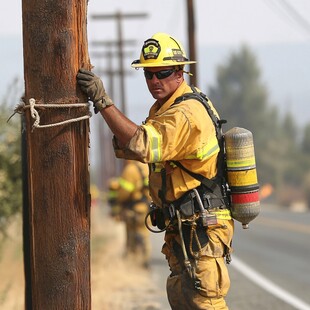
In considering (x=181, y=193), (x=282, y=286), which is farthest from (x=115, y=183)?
(x=181, y=193)

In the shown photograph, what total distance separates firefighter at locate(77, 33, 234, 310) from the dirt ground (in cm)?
344

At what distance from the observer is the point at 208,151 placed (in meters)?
5.97

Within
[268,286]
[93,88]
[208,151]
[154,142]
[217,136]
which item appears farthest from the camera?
[268,286]

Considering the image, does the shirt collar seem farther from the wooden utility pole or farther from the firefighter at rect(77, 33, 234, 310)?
the wooden utility pole

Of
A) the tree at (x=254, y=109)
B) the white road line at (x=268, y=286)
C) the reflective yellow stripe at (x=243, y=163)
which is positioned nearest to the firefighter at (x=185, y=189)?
the reflective yellow stripe at (x=243, y=163)

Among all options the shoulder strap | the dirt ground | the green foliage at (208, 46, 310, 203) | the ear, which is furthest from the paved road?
the green foliage at (208, 46, 310, 203)

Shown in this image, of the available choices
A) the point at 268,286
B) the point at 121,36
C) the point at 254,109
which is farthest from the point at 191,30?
the point at 254,109

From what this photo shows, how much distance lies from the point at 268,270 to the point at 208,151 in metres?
11.6

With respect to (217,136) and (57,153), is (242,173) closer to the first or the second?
(217,136)

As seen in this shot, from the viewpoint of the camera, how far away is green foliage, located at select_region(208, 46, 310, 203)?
106 metres

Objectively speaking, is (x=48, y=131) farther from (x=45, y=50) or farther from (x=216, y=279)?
(x=216, y=279)

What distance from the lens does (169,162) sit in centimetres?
604

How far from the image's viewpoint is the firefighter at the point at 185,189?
587 cm

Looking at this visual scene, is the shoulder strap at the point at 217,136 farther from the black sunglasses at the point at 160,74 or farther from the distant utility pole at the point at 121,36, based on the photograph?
the distant utility pole at the point at 121,36
